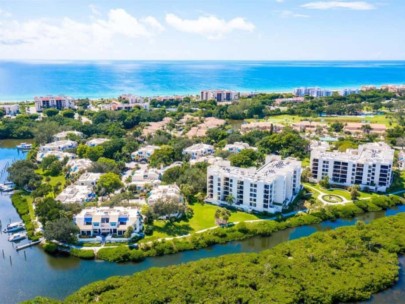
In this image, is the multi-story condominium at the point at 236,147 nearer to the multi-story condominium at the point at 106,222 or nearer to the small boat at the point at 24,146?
the multi-story condominium at the point at 106,222

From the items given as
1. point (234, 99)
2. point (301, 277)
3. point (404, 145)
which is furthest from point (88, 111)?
point (301, 277)

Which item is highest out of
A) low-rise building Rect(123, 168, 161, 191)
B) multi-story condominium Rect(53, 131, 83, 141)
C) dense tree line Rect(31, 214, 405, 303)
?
multi-story condominium Rect(53, 131, 83, 141)

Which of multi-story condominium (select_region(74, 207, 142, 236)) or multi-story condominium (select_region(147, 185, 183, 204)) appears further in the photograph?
multi-story condominium (select_region(147, 185, 183, 204))

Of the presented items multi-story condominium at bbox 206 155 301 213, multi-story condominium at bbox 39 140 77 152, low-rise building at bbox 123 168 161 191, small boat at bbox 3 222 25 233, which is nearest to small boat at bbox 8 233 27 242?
small boat at bbox 3 222 25 233

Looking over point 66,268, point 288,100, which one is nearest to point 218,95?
point 288,100

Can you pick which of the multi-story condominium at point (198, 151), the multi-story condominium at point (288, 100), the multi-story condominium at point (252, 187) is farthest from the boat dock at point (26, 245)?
the multi-story condominium at point (288, 100)

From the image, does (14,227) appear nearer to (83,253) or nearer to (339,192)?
(83,253)

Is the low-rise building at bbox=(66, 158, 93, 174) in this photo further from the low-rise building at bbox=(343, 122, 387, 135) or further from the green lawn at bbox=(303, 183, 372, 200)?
the low-rise building at bbox=(343, 122, 387, 135)
